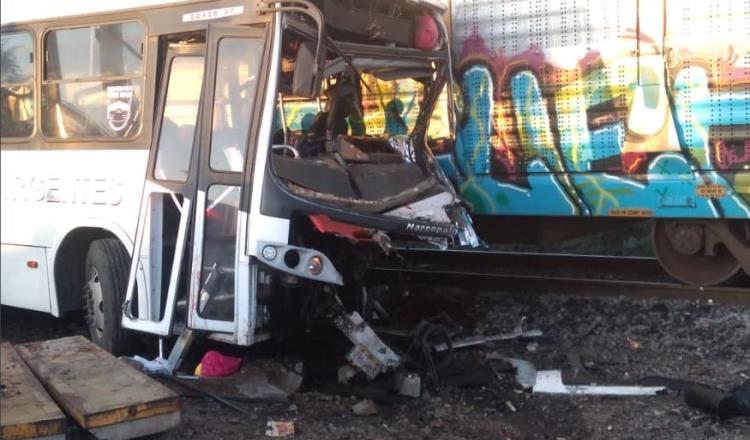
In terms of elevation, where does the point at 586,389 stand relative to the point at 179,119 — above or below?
below

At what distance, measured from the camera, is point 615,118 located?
664 cm

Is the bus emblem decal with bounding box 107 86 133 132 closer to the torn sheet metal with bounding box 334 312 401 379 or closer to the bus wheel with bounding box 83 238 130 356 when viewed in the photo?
the bus wheel with bounding box 83 238 130 356

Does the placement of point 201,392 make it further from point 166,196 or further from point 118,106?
point 118,106

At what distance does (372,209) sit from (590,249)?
4773mm

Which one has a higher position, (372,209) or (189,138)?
(189,138)

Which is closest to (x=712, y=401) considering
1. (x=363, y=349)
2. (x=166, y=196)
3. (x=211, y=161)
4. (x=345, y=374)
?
(x=363, y=349)

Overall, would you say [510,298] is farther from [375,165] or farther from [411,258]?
[375,165]

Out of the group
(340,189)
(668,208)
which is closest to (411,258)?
(668,208)

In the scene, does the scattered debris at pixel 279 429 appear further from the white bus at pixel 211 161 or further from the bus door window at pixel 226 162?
the bus door window at pixel 226 162

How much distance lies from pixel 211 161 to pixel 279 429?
172 centimetres

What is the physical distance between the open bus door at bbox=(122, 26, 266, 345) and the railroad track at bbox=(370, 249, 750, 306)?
8.59 ft

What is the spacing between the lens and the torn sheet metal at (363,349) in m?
5.43

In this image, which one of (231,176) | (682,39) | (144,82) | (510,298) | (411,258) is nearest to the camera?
(231,176)

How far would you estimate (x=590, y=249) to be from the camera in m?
9.38
